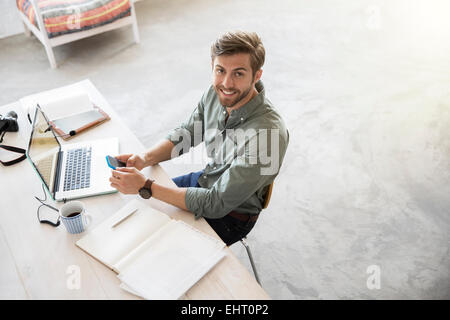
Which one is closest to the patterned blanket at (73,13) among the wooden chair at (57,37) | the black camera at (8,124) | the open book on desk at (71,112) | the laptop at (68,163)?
the wooden chair at (57,37)

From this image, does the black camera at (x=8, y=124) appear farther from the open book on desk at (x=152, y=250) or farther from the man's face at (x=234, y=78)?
the man's face at (x=234, y=78)

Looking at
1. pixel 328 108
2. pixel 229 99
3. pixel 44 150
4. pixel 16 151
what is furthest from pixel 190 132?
pixel 328 108

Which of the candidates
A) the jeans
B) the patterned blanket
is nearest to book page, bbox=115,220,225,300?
the jeans

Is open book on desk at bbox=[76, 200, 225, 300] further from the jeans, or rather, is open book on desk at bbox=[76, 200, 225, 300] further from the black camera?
the black camera

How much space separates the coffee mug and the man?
15 cm

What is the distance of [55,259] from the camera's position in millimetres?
1304

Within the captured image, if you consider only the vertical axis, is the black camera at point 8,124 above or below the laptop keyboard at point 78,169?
above

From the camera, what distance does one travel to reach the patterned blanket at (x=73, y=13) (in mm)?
3344

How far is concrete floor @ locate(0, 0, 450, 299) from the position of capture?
219cm

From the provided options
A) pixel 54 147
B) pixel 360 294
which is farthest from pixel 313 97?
pixel 54 147

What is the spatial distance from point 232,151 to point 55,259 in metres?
0.71

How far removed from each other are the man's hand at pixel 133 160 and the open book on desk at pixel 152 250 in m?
0.21

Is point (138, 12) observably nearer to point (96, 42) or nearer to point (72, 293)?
point (96, 42)

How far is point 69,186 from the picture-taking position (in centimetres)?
153
